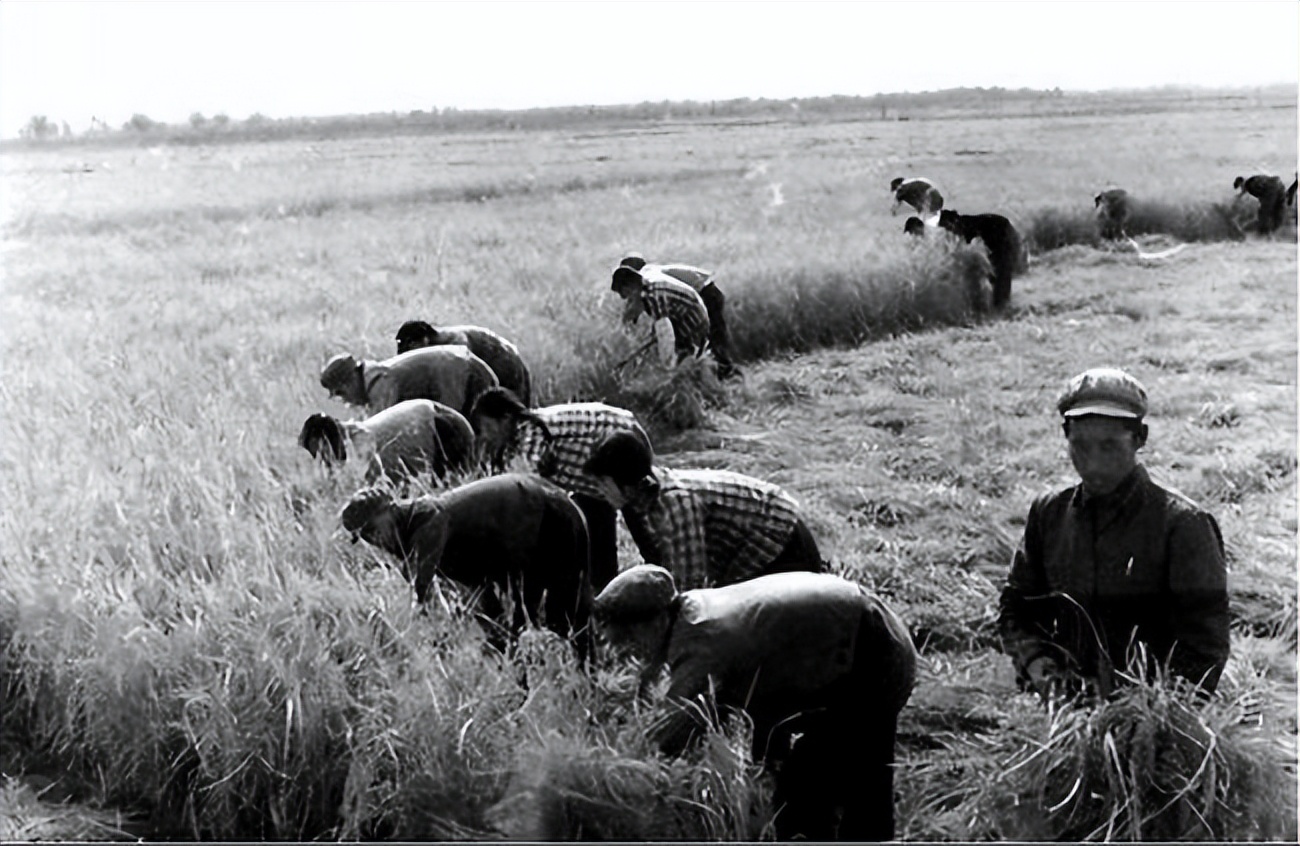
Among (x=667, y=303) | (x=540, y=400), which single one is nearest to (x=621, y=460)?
(x=667, y=303)

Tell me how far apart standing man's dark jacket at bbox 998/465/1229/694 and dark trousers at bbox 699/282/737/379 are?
5389mm

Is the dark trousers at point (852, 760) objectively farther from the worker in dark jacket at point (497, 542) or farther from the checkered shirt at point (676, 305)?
the checkered shirt at point (676, 305)

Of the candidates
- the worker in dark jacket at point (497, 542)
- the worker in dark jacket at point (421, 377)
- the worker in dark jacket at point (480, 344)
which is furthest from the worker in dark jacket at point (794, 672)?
the worker in dark jacket at point (480, 344)

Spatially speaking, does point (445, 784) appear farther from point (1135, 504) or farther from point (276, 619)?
point (1135, 504)

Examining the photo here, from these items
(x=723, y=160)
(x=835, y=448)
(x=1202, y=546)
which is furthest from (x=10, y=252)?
(x=723, y=160)

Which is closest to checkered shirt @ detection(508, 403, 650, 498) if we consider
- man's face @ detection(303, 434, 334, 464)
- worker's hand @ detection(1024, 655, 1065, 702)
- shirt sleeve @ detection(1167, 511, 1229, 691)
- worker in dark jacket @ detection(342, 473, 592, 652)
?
worker in dark jacket @ detection(342, 473, 592, 652)

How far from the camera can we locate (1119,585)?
311cm

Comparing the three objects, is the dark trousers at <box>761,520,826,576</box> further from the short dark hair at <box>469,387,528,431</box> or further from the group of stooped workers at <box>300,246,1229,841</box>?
the short dark hair at <box>469,387,528,431</box>

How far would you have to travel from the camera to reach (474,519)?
3.71 meters

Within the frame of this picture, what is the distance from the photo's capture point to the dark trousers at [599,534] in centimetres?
470

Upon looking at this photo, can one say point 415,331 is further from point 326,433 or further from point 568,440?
point 568,440

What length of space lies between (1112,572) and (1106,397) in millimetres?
440

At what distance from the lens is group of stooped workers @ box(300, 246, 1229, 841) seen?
2.82 metres

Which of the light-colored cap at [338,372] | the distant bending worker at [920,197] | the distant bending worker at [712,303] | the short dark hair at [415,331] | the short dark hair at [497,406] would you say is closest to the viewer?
the short dark hair at [497,406]
